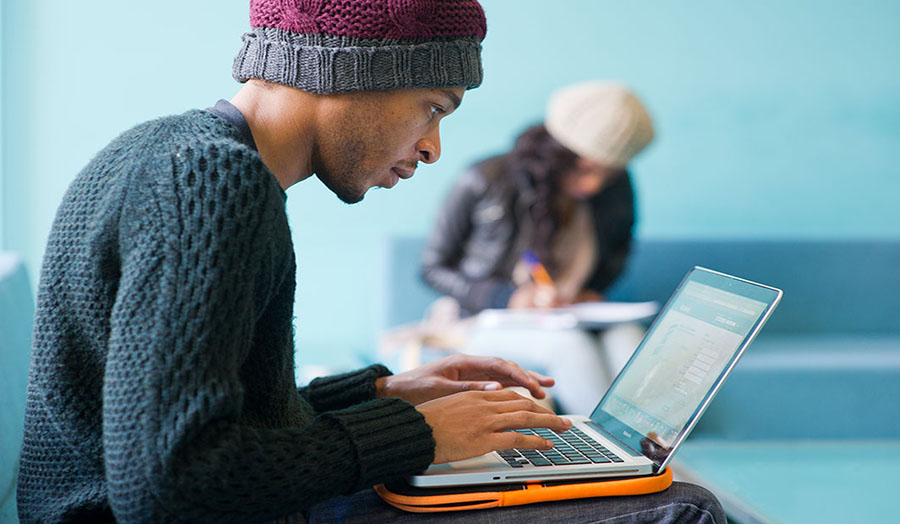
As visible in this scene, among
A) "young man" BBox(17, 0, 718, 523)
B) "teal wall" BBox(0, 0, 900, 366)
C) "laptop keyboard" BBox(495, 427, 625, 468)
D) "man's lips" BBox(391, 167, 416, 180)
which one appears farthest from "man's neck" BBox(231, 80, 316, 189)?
"teal wall" BBox(0, 0, 900, 366)

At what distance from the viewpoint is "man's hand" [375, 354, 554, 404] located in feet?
3.88

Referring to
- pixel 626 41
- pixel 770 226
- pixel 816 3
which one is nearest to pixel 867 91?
pixel 816 3

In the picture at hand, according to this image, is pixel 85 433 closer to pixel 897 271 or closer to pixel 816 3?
pixel 897 271

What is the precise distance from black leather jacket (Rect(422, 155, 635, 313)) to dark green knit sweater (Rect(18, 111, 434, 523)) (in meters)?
1.85

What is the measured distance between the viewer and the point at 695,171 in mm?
3738

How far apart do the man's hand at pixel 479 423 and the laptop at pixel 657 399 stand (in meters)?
0.03

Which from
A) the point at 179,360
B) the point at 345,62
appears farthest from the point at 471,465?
the point at 345,62

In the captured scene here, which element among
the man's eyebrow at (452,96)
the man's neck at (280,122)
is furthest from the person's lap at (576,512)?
the man's eyebrow at (452,96)

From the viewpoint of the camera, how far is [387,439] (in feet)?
2.87

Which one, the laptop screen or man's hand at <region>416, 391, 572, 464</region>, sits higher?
the laptop screen

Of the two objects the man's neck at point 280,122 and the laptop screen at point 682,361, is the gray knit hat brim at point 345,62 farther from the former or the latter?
the laptop screen at point 682,361

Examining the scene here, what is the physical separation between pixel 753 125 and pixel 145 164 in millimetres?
3298

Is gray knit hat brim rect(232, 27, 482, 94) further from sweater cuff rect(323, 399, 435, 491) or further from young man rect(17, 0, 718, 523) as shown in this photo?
sweater cuff rect(323, 399, 435, 491)

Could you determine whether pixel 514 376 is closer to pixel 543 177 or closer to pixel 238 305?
pixel 238 305
